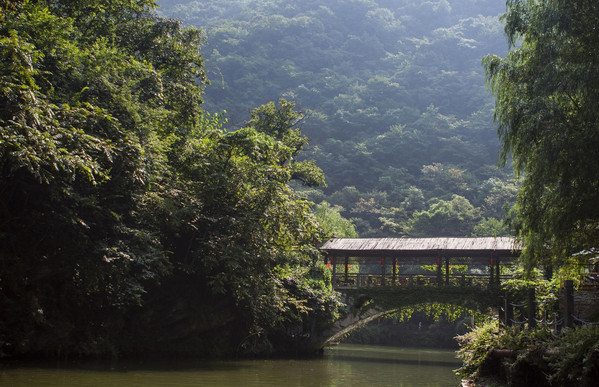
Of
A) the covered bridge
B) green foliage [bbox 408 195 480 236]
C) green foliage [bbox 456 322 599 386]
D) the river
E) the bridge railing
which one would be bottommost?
the river

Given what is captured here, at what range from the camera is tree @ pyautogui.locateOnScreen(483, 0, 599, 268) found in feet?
32.3

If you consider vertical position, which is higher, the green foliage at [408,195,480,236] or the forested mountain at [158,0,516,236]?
the forested mountain at [158,0,516,236]

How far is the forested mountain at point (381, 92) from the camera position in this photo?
5278 cm

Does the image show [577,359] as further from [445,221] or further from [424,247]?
[445,221]

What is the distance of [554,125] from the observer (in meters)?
10.1

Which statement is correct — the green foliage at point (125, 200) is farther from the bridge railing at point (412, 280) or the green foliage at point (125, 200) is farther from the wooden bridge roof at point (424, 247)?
the bridge railing at point (412, 280)

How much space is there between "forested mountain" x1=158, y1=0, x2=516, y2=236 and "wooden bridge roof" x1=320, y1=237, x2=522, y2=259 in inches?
800

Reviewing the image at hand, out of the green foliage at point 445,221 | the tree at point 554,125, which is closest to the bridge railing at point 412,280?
the tree at point 554,125

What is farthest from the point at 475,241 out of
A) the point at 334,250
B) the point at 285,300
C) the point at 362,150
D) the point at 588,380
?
the point at 362,150

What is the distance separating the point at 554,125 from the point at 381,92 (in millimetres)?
63057

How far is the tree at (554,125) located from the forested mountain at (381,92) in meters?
31.9

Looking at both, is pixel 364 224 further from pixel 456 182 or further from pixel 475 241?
pixel 475 241

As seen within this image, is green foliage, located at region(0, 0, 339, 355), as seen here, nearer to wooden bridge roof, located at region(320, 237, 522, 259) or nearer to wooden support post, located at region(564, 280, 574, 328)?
wooden bridge roof, located at region(320, 237, 522, 259)

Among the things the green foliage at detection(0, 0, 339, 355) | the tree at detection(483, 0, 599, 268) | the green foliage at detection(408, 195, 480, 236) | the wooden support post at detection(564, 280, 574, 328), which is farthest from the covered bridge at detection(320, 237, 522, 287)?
the green foliage at detection(408, 195, 480, 236)
